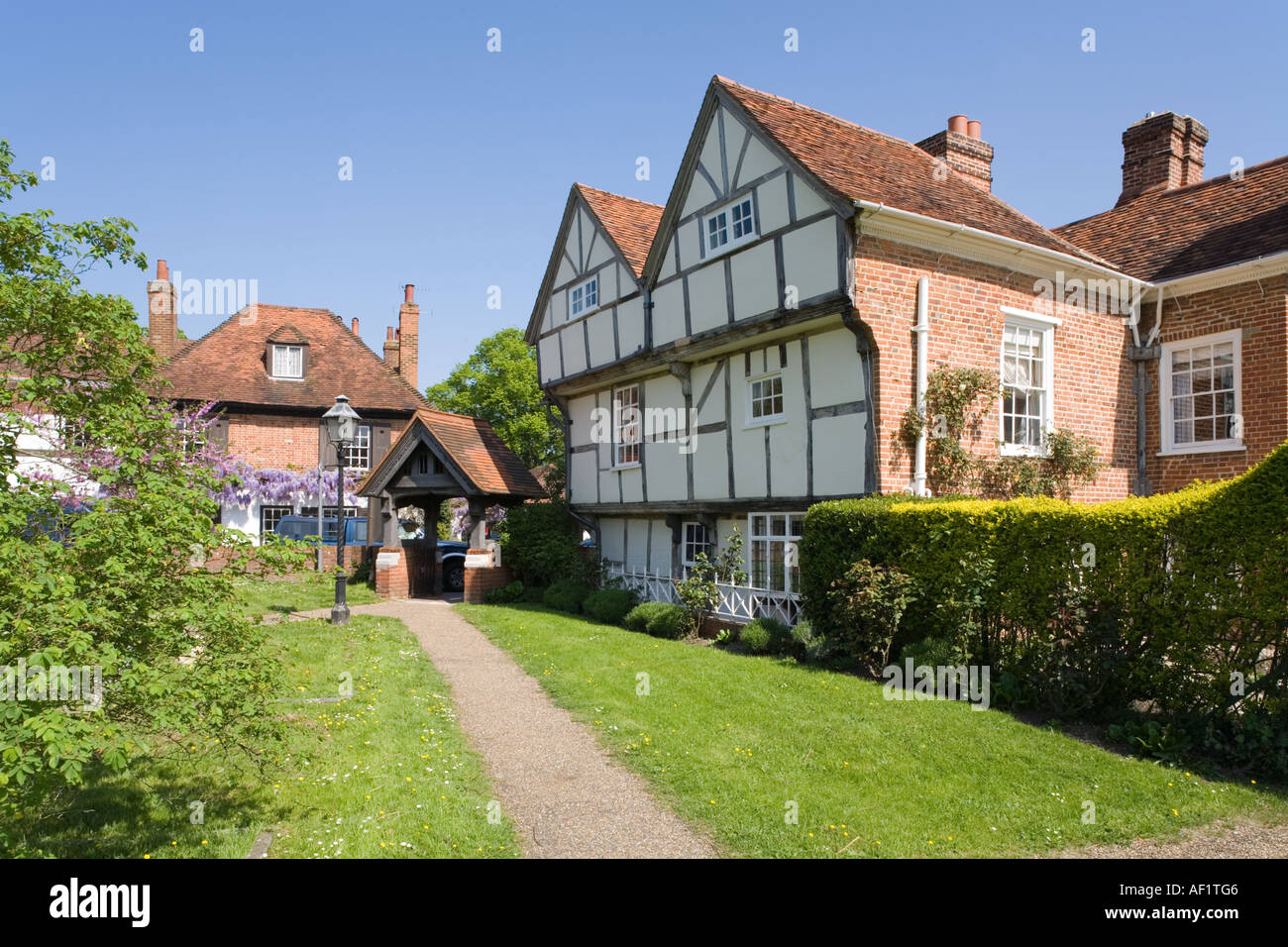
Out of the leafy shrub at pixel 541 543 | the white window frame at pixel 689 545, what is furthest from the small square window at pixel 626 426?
the leafy shrub at pixel 541 543

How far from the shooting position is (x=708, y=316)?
14.9 m

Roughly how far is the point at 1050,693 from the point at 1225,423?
7.95 metres

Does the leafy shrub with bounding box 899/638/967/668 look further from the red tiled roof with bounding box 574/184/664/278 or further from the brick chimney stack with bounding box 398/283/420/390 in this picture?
the brick chimney stack with bounding box 398/283/420/390

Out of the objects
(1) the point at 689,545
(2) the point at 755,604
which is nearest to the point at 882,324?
(2) the point at 755,604

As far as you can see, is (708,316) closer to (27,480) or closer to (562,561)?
(562,561)

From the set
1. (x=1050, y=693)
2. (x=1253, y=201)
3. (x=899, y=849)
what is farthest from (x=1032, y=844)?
(x=1253, y=201)

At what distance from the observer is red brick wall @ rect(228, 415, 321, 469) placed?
30.5m

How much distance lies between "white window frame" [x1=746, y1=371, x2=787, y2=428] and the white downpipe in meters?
2.28

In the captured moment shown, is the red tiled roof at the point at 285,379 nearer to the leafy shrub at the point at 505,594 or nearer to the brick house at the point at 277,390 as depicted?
the brick house at the point at 277,390

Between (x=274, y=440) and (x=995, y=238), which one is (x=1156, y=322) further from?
(x=274, y=440)

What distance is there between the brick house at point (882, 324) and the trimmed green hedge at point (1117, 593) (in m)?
2.48

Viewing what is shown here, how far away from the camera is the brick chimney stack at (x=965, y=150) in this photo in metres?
16.9

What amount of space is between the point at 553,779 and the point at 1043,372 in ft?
36.0

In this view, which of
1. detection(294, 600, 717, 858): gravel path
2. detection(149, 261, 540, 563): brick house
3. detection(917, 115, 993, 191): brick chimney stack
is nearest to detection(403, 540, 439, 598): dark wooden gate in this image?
detection(149, 261, 540, 563): brick house
